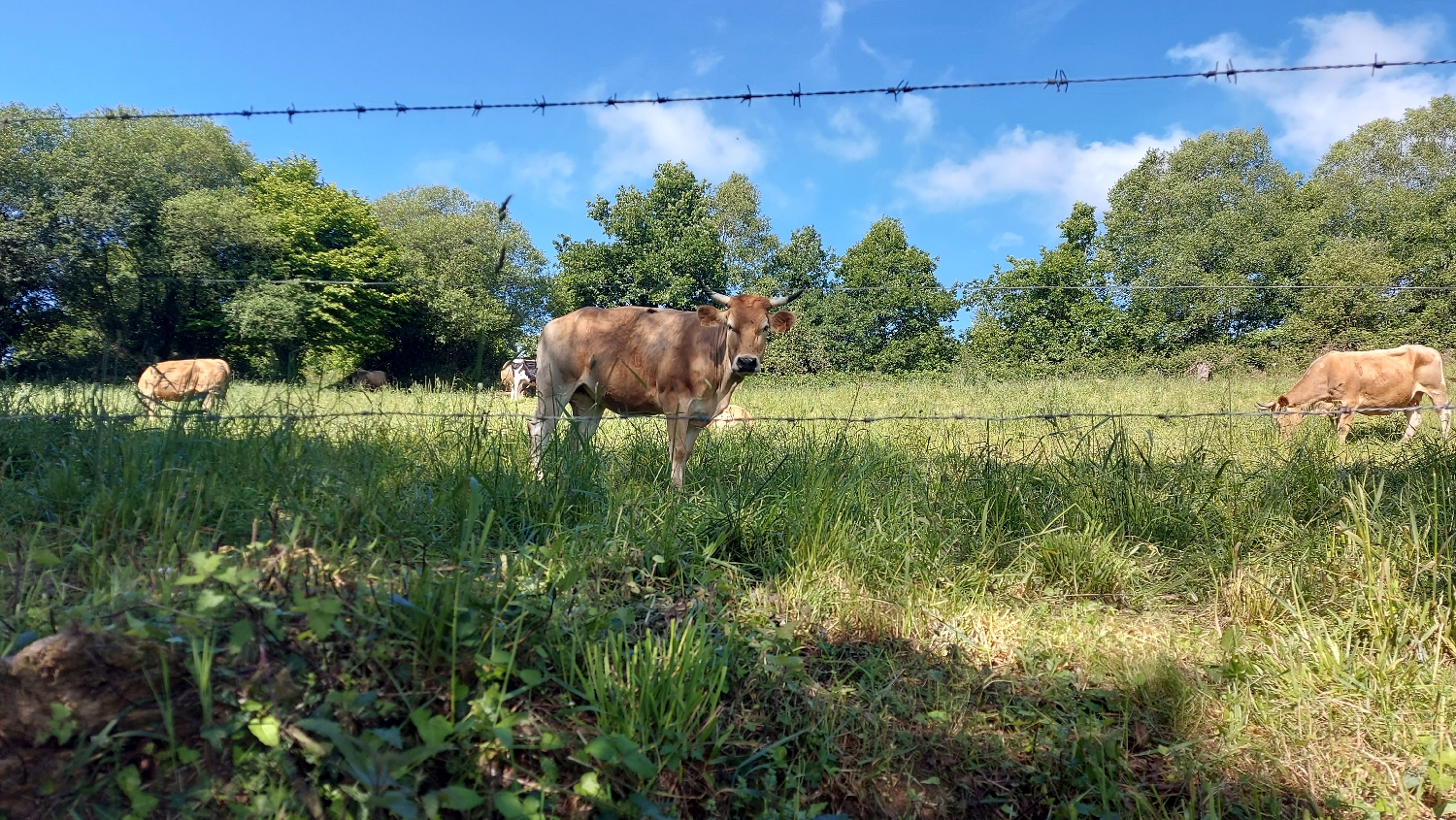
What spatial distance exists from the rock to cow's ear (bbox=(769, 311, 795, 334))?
5.71 meters

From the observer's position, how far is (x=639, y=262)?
982 inches

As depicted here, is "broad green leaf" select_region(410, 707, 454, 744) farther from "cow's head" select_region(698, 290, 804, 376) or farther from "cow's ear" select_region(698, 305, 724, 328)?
"cow's ear" select_region(698, 305, 724, 328)

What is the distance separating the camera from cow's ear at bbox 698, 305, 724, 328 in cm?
697

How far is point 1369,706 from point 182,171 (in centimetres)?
5431

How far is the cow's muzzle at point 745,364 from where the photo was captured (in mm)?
6527

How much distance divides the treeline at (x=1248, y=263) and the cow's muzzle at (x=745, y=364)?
21.2 meters

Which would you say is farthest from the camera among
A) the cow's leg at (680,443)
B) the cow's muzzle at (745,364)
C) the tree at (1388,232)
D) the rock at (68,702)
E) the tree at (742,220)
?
the tree at (742,220)

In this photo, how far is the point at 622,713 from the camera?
96.2 inches

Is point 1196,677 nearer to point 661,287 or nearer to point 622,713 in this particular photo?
point 622,713

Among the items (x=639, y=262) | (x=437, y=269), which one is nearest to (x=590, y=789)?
(x=639, y=262)

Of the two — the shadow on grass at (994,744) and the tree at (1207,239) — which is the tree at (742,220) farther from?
the shadow on grass at (994,744)

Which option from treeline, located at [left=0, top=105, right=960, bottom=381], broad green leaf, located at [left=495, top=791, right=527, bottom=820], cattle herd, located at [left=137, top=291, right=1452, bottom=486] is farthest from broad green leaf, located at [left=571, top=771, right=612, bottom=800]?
treeline, located at [left=0, top=105, right=960, bottom=381]

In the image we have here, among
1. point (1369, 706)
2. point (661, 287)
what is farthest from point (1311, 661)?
point (661, 287)

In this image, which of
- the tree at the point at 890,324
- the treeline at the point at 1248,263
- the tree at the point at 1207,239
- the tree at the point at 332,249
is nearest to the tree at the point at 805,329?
the tree at the point at 890,324
